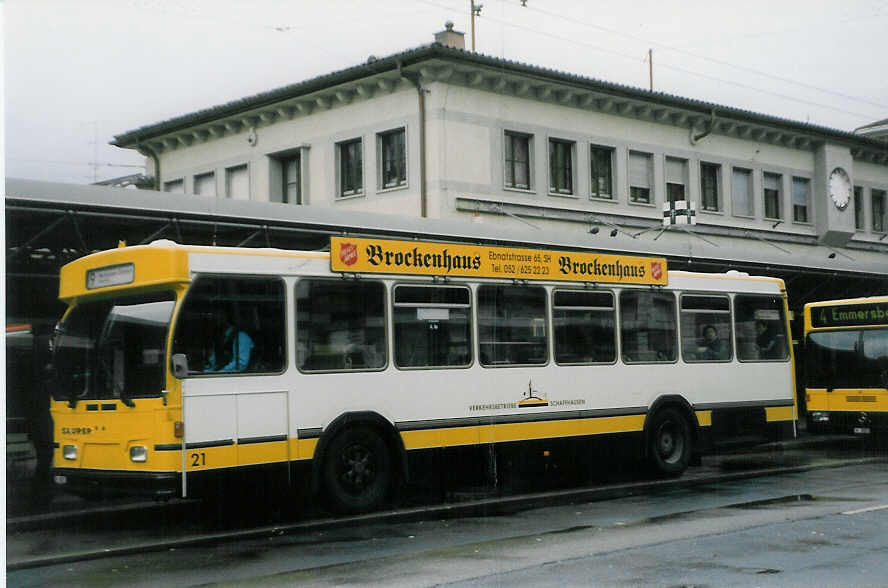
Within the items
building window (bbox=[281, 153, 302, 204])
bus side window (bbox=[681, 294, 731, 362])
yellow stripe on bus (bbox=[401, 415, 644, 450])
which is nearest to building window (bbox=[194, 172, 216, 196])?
building window (bbox=[281, 153, 302, 204])

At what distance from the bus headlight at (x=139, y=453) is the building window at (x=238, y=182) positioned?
21.0 metres

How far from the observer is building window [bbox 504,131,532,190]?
28609 mm

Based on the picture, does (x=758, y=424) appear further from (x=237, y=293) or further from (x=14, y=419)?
(x=14, y=419)

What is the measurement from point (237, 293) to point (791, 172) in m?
28.6

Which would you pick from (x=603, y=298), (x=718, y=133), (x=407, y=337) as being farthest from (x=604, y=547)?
(x=718, y=133)

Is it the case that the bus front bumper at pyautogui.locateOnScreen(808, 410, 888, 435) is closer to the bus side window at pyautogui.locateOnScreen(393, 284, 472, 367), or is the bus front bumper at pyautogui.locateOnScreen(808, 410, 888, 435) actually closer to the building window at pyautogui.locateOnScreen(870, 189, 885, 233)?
the bus side window at pyautogui.locateOnScreen(393, 284, 472, 367)

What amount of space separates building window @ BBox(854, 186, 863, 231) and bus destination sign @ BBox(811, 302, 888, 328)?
64.3ft

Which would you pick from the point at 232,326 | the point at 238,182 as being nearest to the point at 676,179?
the point at 238,182

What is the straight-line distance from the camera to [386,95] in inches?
1115

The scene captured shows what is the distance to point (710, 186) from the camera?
34.5 m

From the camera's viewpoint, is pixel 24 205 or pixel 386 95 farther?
pixel 386 95

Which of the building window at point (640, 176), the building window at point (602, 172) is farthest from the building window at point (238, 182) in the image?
the building window at point (640, 176)

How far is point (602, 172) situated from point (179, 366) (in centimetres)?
2154

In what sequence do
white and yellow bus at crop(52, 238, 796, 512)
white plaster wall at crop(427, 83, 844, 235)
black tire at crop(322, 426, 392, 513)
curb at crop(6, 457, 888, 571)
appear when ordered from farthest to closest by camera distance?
white plaster wall at crop(427, 83, 844, 235) → black tire at crop(322, 426, 392, 513) → white and yellow bus at crop(52, 238, 796, 512) → curb at crop(6, 457, 888, 571)
